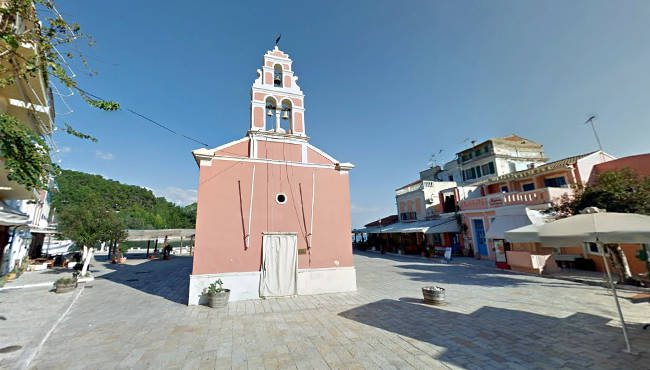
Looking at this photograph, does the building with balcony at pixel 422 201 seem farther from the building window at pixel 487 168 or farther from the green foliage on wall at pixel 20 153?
the green foliage on wall at pixel 20 153

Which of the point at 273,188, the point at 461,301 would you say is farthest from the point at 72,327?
the point at 461,301

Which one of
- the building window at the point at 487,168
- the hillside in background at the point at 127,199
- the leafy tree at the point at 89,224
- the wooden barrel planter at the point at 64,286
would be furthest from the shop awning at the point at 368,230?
the hillside in background at the point at 127,199

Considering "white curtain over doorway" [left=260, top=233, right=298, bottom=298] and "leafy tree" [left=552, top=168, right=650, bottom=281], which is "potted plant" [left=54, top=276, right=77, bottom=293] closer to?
"white curtain over doorway" [left=260, top=233, right=298, bottom=298]

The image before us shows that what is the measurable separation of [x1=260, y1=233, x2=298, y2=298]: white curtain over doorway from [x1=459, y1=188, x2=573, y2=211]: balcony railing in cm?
1456

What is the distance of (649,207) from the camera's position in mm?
9258

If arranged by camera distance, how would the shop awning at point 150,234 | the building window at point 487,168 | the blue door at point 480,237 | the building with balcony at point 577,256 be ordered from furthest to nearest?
the building window at point 487,168
the shop awning at point 150,234
the blue door at point 480,237
the building with balcony at point 577,256

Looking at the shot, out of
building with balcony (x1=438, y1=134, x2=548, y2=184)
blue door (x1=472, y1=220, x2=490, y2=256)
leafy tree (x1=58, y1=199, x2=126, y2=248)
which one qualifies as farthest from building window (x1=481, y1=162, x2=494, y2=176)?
leafy tree (x1=58, y1=199, x2=126, y2=248)

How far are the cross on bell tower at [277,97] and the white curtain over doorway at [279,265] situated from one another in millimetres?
4383

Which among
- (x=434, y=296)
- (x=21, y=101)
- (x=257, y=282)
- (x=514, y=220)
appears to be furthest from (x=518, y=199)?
(x=21, y=101)

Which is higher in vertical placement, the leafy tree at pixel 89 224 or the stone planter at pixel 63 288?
the leafy tree at pixel 89 224

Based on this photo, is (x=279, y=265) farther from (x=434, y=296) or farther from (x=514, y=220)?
(x=514, y=220)

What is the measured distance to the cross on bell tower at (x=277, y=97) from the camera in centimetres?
1038

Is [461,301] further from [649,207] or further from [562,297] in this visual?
[649,207]

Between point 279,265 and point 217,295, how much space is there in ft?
7.44
